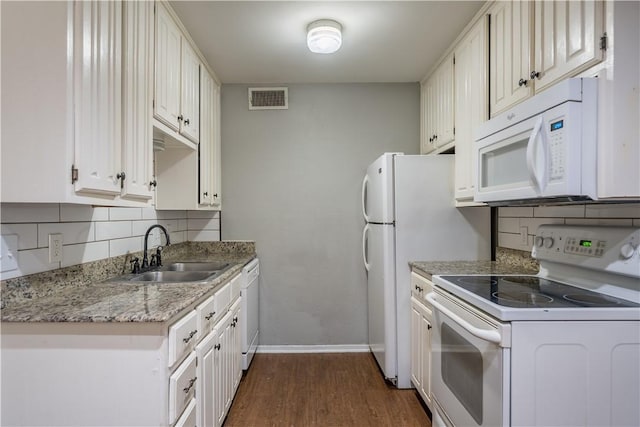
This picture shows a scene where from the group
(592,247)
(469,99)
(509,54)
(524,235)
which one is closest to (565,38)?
(509,54)

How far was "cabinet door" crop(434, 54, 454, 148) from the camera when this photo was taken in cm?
240

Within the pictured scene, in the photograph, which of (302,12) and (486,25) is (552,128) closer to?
A: (486,25)

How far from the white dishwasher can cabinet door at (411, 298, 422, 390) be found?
49.6 inches

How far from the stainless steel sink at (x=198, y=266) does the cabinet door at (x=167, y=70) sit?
0.96m

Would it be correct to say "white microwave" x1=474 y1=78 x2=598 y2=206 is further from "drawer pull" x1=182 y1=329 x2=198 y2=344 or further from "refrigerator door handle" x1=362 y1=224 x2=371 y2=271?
"drawer pull" x1=182 y1=329 x2=198 y2=344

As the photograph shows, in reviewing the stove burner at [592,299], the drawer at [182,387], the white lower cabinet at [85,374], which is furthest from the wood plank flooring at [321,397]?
the stove burner at [592,299]

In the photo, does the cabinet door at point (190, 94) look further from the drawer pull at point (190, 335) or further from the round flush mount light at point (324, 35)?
the drawer pull at point (190, 335)

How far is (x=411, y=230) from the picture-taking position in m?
2.32

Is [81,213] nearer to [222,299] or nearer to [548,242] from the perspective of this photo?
[222,299]

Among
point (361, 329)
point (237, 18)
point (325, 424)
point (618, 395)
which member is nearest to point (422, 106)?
point (237, 18)

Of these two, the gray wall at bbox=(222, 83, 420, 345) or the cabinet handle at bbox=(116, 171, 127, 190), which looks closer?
the cabinet handle at bbox=(116, 171, 127, 190)

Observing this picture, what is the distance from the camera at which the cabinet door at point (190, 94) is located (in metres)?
2.12

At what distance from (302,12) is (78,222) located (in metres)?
1.71

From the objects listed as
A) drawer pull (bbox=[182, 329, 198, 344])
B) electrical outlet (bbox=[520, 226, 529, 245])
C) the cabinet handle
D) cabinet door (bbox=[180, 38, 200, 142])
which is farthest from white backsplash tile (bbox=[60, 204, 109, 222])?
electrical outlet (bbox=[520, 226, 529, 245])
